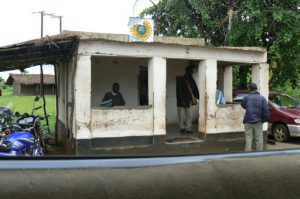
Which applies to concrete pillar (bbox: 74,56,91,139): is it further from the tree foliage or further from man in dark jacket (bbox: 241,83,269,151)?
the tree foliage

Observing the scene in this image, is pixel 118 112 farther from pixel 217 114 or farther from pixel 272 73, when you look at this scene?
pixel 272 73

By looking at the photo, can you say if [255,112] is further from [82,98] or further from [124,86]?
[124,86]

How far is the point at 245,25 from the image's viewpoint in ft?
52.7

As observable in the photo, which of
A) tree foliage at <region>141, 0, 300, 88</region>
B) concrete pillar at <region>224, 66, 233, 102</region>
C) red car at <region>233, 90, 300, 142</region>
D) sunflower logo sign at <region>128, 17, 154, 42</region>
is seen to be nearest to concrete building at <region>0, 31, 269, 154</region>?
sunflower logo sign at <region>128, 17, 154, 42</region>

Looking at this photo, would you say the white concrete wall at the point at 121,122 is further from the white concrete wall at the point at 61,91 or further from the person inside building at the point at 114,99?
the white concrete wall at the point at 61,91

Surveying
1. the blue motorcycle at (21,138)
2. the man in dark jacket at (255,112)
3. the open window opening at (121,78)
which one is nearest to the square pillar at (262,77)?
the man in dark jacket at (255,112)

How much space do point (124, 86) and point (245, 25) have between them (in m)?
6.42

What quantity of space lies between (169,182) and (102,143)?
304 inches

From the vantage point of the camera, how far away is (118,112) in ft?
31.4

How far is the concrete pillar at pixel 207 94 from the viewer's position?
10.6 m

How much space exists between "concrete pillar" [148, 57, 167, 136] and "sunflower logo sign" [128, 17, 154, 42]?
58cm

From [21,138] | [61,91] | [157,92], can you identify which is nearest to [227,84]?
[157,92]

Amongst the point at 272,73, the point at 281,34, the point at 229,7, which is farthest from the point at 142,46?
the point at 272,73

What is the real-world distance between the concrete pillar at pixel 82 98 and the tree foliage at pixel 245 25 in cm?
872
